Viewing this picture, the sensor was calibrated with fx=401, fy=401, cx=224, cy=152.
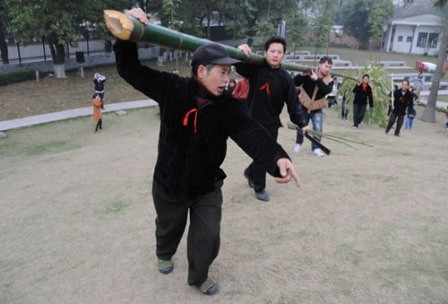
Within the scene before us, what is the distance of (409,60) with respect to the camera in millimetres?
38406

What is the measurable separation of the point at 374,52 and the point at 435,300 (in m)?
43.1

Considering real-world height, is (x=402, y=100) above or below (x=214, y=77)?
below

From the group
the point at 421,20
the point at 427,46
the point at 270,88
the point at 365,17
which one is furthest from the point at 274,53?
the point at 427,46

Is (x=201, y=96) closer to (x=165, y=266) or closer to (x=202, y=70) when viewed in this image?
(x=202, y=70)

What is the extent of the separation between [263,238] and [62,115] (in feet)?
43.2

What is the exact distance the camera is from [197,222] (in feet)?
10.9

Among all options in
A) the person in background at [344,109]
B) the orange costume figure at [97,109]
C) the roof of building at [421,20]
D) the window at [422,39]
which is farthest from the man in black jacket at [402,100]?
the window at [422,39]

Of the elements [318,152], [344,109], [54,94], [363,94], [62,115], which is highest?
[363,94]

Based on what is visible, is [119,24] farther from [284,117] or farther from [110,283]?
[284,117]

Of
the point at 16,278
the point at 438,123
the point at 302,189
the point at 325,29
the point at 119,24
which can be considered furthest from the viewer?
the point at 325,29

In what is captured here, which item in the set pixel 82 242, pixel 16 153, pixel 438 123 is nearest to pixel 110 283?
pixel 82 242

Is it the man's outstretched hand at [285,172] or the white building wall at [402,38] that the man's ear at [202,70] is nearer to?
the man's outstretched hand at [285,172]

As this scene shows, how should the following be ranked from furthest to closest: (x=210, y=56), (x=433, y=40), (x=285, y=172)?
1. (x=433, y=40)
2. (x=210, y=56)
3. (x=285, y=172)

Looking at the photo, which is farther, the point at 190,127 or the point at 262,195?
the point at 262,195
